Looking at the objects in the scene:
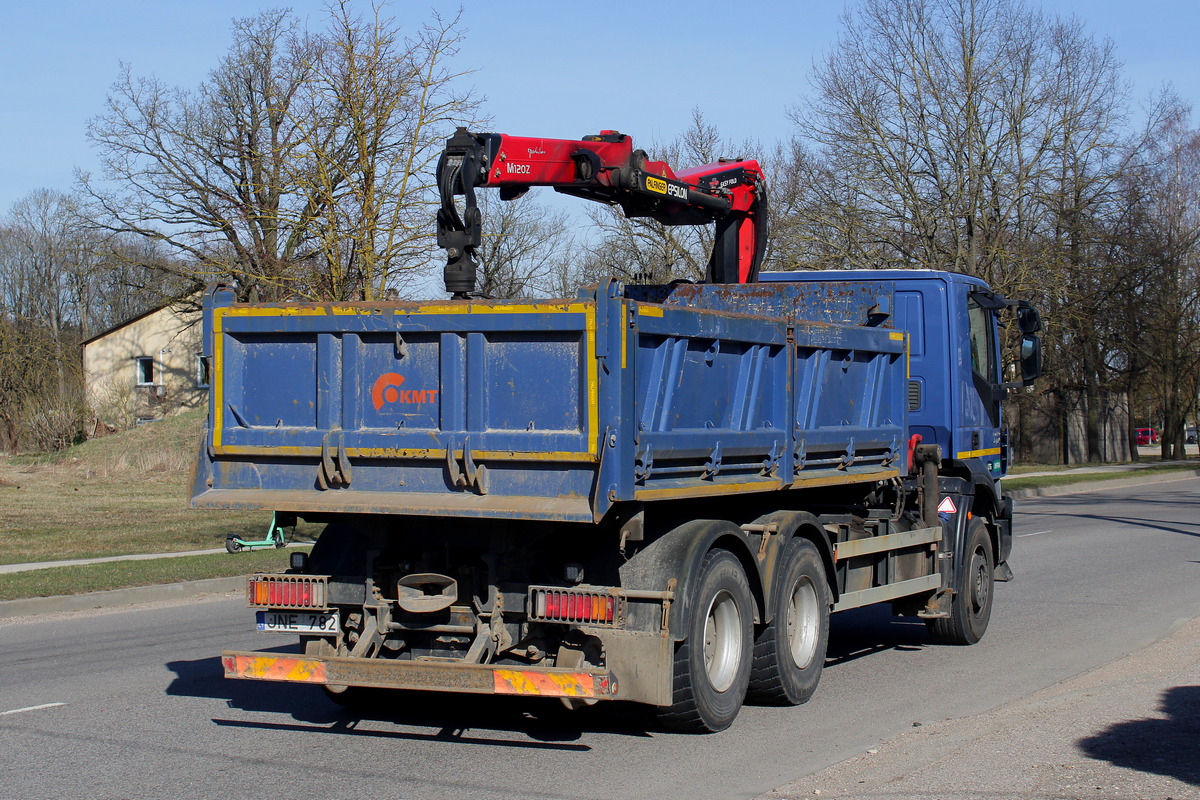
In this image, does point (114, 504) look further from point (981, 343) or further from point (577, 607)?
point (577, 607)

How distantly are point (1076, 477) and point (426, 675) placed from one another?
111 ft

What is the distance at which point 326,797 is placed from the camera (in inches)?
217

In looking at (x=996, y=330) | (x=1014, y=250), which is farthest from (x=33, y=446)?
(x=996, y=330)

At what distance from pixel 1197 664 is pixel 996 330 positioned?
157 inches

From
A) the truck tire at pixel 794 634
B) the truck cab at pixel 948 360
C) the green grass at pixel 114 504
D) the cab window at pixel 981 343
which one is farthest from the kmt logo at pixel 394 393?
the cab window at pixel 981 343

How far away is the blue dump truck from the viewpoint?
19.8ft

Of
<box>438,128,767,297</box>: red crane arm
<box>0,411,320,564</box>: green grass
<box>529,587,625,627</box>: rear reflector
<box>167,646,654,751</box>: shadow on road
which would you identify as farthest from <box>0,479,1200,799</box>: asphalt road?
<box>438,128,767,297</box>: red crane arm

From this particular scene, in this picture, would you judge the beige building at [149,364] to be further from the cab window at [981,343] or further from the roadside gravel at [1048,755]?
the roadside gravel at [1048,755]

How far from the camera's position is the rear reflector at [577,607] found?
6039 millimetres

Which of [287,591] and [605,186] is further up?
[605,186]

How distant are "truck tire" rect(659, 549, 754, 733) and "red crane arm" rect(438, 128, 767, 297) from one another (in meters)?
2.28

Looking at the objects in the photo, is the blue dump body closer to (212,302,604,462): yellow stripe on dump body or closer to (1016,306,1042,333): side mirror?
(212,302,604,462): yellow stripe on dump body

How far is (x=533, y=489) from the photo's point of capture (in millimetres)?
6102

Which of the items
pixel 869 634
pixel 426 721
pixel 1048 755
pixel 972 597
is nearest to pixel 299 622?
pixel 426 721
